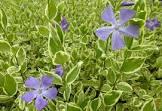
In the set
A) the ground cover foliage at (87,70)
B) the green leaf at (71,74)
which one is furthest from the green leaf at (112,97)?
the green leaf at (71,74)

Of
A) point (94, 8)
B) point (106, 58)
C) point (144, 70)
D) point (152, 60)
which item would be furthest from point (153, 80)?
point (94, 8)

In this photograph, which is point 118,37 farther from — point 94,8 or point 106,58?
point 94,8

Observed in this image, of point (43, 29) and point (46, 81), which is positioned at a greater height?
point (43, 29)

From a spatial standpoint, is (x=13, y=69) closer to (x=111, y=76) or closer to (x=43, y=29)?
(x=43, y=29)

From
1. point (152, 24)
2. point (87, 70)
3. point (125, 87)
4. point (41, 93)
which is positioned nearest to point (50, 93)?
point (41, 93)

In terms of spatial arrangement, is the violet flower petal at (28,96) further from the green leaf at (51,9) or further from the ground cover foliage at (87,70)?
the green leaf at (51,9)

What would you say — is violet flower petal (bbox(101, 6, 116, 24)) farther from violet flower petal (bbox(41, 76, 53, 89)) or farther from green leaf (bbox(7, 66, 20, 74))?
green leaf (bbox(7, 66, 20, 74))
